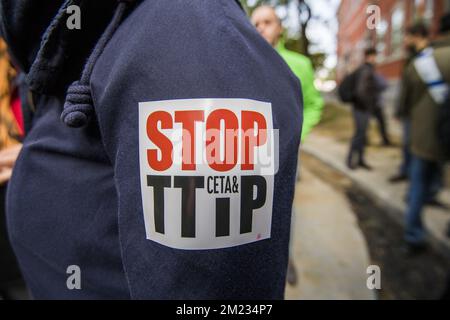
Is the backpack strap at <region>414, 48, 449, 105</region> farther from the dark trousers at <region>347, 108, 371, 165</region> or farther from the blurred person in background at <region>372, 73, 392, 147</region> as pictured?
the blurred person in background at <region>372, 73, 392, 147</region>

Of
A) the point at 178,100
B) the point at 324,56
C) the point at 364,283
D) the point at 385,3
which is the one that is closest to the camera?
the point at 178,100

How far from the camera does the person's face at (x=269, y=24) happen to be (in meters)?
2.76

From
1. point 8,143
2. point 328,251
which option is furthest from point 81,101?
point 328,251

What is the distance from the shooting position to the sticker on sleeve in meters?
0.55

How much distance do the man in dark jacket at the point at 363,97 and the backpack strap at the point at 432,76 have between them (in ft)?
8.55

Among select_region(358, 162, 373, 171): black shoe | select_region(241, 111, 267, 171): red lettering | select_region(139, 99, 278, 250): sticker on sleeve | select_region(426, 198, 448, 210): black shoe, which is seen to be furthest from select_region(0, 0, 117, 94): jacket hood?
select_region(358, 162, 373, 171): black shoe

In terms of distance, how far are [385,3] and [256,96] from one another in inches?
697

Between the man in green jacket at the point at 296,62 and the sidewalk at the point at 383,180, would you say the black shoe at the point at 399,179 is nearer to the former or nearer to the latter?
the sidewalk at the point at 383,180

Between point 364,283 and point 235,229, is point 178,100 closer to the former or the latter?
point 235,229

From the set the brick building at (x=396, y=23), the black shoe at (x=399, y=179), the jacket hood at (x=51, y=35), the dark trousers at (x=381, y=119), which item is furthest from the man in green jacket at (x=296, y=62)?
the brick building at (x=396, y=23)

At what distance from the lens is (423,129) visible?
3266 mm

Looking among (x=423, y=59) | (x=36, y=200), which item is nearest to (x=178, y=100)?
(x=36, y=200)

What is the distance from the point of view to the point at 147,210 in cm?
57

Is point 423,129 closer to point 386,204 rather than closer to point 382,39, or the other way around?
point 386,204
